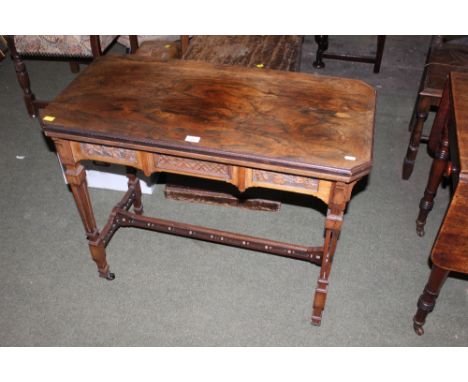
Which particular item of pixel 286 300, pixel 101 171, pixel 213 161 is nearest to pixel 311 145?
pixel 213 161

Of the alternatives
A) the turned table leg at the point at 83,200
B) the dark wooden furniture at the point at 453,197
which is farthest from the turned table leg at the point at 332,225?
the turned table leg at the point at 83,200

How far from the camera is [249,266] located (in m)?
2.57

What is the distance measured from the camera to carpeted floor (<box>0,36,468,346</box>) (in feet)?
7.40

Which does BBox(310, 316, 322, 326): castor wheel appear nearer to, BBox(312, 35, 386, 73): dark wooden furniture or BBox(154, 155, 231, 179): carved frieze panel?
BBox(154, 155, 231, 179): carved frieze panel

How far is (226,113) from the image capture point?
1.88 meters

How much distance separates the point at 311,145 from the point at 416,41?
377 centimetres

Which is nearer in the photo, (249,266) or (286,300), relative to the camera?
(286,300)

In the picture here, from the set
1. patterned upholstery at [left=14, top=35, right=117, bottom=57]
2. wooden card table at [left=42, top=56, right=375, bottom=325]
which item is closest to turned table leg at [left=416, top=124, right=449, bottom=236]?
wooden card table at [left=42, top=56, right=375, bottom=325]

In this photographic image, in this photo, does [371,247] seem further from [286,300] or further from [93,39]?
[93,39]

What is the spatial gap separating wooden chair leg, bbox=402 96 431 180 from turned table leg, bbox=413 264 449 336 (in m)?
1.11

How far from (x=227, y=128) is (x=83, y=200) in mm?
774

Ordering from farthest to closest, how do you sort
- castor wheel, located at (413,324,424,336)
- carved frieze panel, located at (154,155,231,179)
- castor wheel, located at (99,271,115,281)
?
castor wheel, located at (99,271,115,281) < castor wheel, located at (413,324,424,336) < carved frieze panel, located at (154,155,231,179)

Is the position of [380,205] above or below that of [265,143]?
below

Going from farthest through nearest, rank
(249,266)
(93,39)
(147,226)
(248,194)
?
(93,39) → (248,194) → (249,266) → (147,226)
